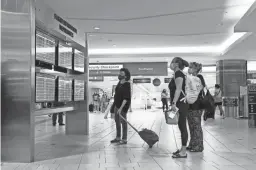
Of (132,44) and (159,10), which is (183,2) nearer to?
(159,10)

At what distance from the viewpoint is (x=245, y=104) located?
44.1ft

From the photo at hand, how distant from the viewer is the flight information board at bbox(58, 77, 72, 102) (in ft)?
20.8

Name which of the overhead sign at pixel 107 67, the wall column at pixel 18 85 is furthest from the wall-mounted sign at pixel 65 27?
the overhead sign at pixel 107 67

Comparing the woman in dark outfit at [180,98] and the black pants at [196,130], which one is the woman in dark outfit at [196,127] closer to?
the black pants at [196,130]

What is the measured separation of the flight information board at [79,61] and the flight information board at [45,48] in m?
1.38

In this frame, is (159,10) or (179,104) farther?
(159,10)

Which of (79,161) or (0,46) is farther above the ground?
(0,46)

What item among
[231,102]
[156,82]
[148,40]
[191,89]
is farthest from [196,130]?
[156,82]

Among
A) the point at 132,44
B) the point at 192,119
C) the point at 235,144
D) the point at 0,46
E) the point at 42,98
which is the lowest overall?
the point at 235,144

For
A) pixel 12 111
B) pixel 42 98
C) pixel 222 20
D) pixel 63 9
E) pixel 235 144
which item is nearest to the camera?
pixel 12 111

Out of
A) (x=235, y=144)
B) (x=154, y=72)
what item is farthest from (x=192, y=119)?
(x=154, y=72)

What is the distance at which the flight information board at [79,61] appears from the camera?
A: 7.35 metres

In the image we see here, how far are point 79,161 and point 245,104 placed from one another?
34.4 ft

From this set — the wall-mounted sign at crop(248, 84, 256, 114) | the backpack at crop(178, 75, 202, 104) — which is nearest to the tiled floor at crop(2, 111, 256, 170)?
the backpack at crop(178, 75, 202, 104)
